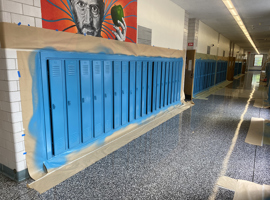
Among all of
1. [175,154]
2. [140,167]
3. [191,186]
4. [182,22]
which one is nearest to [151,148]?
[175,154]

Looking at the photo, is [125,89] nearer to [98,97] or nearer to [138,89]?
[138,89]

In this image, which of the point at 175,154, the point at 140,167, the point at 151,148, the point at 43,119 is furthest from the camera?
the point at 151,148

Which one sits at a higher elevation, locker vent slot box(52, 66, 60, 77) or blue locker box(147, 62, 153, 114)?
locker vent slot box(52, 66, 60, 77)

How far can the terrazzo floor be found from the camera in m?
2.49

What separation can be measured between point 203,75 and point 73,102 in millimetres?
8285

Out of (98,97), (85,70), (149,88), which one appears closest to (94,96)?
(98,97)

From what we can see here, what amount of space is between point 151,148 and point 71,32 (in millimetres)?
2455

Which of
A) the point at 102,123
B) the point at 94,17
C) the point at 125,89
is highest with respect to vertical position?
the point at 94,17

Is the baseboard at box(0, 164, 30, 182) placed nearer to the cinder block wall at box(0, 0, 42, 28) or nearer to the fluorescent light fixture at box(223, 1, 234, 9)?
the cinder block wall at box(0, 0, 42, 28)

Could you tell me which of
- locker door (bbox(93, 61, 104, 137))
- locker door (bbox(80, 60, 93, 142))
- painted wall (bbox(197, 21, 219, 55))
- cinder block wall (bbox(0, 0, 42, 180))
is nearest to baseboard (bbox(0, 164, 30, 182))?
cinder block wall (bbox(0, 0, 42, 180))

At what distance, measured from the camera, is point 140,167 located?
3111mm

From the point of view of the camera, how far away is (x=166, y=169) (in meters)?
3.06

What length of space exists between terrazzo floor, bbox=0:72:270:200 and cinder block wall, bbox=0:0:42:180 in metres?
0.25

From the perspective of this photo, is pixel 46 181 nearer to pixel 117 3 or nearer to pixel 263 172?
pixel 263 172
